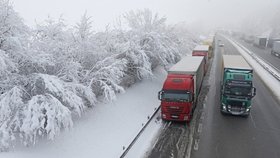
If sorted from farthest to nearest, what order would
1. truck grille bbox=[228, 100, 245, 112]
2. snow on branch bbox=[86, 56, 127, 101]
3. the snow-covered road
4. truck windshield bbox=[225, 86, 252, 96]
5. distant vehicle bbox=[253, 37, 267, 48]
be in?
1. distant vehicle bbox=[253, 37, 267, 48]
2. truck grille bbox=[228, 100, 245, 112]
3. truck windshield bbox=[225, 86, 252, 96]
4. snow on branch bbox=[86, 56, 127, 101]
5. the snow-covered road

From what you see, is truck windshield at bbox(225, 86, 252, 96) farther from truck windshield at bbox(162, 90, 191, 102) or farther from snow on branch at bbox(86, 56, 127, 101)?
snow on branch at bbox(86, 56, 127, 101)

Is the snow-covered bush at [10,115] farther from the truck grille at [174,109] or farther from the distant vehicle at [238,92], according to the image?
the distant vehicle at [238,92]

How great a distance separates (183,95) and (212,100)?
6.76m

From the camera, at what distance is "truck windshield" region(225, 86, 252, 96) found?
55.5 ft

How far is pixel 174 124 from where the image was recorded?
17.0m

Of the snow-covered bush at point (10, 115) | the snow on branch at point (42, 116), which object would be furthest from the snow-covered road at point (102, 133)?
the snow on branch at point (42, 116)

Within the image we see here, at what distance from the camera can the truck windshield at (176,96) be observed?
15977 millimetres

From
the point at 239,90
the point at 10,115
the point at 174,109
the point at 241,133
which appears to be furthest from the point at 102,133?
the point at 239,90

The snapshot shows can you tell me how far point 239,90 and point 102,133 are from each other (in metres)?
10.1

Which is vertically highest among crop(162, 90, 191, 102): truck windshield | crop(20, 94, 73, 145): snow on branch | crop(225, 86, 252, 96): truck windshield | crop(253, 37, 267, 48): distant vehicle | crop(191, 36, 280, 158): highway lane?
crop(20, 94, 73, 145): snow on branch

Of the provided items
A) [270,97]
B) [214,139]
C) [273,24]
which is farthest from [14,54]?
[273,24]

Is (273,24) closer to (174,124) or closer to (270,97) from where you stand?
(270,97)

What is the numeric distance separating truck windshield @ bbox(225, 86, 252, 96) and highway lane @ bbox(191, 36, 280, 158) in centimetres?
206

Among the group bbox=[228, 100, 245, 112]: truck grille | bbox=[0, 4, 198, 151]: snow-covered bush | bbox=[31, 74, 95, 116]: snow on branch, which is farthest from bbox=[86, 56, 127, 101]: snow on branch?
bbox=[228, 100, 245, 112]: truck grille
